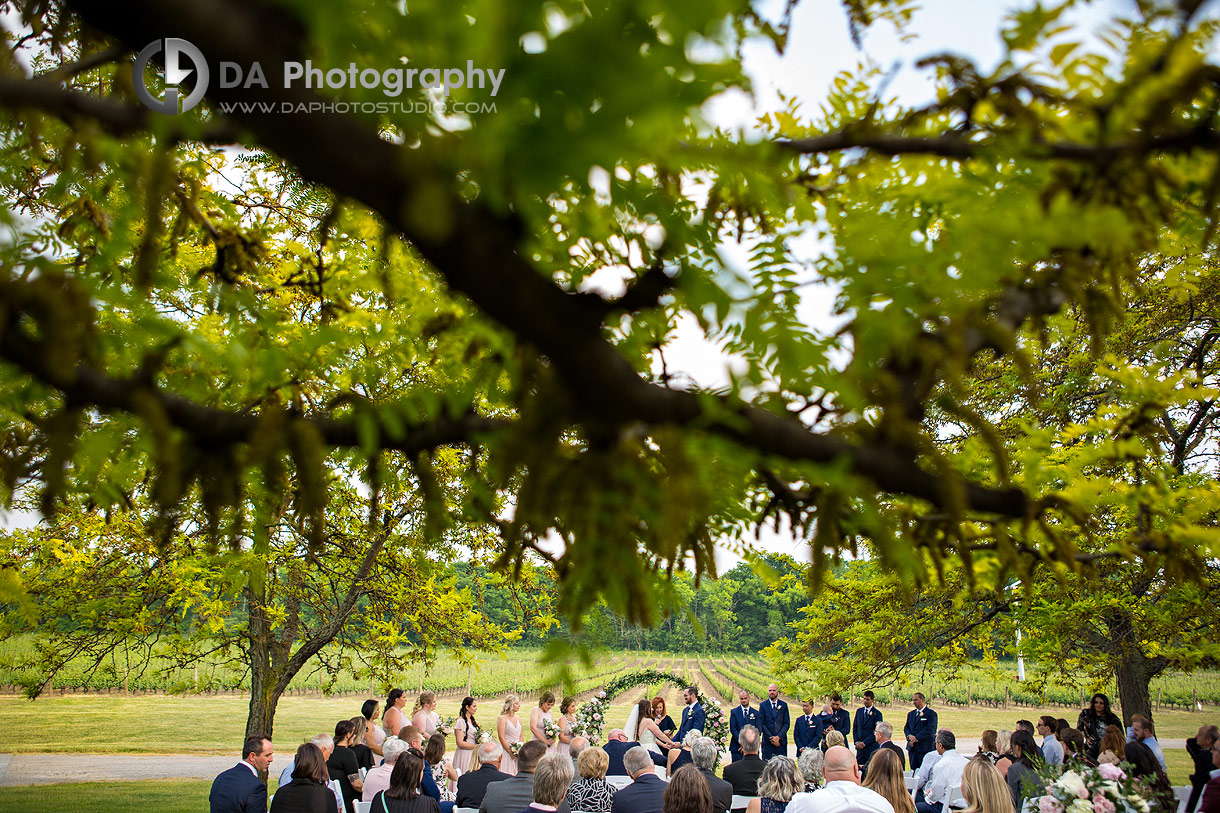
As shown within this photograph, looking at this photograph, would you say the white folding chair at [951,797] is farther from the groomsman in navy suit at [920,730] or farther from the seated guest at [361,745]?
the seated guest at [361,745]

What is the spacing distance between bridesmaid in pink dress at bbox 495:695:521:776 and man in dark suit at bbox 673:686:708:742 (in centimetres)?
445

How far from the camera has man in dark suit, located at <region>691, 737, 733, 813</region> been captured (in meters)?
6.88

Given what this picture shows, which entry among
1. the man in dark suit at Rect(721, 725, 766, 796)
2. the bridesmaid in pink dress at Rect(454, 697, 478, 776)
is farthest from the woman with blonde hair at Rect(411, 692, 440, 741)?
the man in dark suit at Rect(721, 725, 766, 796)

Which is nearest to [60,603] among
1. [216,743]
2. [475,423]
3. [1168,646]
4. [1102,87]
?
[475,423]

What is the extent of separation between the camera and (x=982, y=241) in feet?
5.30

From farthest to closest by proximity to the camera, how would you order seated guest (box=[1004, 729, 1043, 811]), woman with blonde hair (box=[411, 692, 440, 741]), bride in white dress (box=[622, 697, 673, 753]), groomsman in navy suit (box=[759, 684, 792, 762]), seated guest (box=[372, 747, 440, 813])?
groomsman in navy suit (box=[759, 684, 792, 762]) → bride in white dress (box=[622, 697, 673, 753]) → woman with blonde hair (box=[411, 692, 440, 741]) → seated guest (box=[1004, 729, 1043, 811]) → seated guest (box=[372, 747, 440, 813])

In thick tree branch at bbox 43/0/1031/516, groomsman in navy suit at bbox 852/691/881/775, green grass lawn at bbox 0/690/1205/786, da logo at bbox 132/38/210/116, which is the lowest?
green grass lawn at bbox 0/690/1205/786

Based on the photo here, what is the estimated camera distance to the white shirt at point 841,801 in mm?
4703

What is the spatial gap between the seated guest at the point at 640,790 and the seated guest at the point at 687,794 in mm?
579

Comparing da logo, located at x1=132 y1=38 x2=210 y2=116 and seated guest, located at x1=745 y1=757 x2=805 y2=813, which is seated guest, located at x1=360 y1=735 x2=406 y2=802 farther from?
da logo, located at x1=132 y1=38 x2=210 y2=116

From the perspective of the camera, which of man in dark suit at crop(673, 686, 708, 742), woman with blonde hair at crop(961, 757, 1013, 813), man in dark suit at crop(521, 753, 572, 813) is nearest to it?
man in dark suit at crop(521, 753, 572, 813)

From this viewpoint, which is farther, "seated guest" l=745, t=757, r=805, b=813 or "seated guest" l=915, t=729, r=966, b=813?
"seated guest" l=915, t=729, r=966, b=813

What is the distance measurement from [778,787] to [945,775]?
319 cm

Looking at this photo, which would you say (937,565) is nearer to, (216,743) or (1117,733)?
(1117,733)
